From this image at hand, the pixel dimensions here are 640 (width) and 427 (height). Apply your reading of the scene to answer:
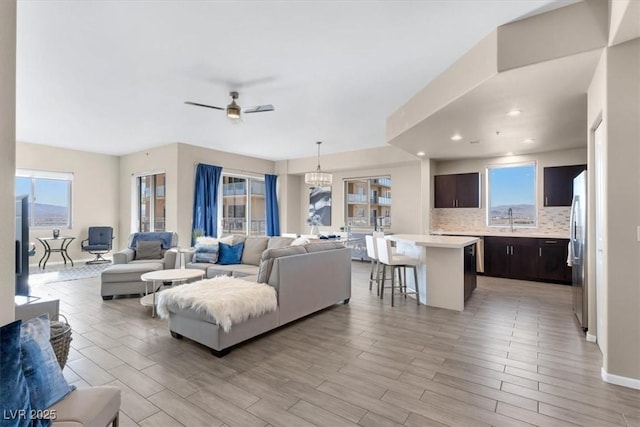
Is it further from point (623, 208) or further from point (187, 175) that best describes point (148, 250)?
point (623, 208)

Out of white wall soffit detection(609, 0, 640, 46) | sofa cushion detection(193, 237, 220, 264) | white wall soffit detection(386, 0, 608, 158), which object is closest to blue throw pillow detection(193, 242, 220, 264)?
sofa cushion detection(193, 237, 220, 264)

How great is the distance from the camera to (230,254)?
511 centimetres

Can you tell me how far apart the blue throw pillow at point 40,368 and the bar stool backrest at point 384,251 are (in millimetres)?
3615

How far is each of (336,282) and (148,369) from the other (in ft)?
7.67

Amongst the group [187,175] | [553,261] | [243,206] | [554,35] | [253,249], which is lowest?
[553,261]

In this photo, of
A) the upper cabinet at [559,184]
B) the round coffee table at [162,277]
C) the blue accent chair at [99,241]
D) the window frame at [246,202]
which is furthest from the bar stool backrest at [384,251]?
the blue accent chair at [99,241]

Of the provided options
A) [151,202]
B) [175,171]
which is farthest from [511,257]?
[151,202]

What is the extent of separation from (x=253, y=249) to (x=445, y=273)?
2.97 meters

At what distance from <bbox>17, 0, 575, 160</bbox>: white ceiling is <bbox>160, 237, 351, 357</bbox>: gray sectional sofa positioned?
2.09 meters

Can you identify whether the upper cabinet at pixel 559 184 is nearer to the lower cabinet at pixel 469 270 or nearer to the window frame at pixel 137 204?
the lower cabinet at pixel 469 270

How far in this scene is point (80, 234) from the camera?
26.2 ft

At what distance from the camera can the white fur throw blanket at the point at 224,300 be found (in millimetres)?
2768

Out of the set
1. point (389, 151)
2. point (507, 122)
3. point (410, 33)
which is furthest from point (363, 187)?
point (410, 33)

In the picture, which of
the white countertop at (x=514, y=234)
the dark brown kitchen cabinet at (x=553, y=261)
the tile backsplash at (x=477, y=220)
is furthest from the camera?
the tile backsplash at (x=477, y=220)
